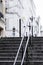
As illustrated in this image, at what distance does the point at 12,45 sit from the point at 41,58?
1.89 metres

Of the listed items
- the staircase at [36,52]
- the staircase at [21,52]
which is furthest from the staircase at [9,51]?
the staircase at [36,52]

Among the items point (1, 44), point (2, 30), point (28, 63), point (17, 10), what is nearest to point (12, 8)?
point (17, 10)

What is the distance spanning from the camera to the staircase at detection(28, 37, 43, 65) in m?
7.04

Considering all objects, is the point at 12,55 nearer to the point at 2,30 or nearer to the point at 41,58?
the point at 41,58

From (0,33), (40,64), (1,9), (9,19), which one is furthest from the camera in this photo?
(9,19)

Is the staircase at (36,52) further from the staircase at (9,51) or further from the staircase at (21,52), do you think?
the staircase at (9,51)

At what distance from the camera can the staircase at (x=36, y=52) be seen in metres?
7.04

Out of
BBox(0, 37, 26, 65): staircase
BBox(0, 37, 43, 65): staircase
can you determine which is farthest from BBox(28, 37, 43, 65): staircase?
BBox(0, 37, 26, 65): staircase

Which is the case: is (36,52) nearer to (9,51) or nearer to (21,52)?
(21,52)

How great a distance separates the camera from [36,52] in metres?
8.03

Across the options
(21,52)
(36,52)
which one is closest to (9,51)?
(21,52)

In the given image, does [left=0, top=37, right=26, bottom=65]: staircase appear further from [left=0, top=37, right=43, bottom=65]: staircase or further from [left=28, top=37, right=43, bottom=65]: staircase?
[left=28, top=37, right=43, bottom=65]: staircase

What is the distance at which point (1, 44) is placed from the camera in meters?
9.14

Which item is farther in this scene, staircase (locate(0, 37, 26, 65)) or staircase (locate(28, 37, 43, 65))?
staircase (locate(0, 37, 26, 65))
